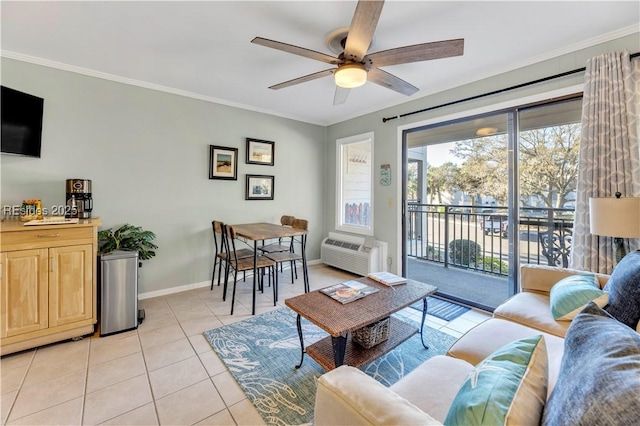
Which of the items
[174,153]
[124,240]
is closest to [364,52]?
[174,153]

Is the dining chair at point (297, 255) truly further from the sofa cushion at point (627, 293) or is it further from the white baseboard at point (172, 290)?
the sofa cushion at point (627, 293)

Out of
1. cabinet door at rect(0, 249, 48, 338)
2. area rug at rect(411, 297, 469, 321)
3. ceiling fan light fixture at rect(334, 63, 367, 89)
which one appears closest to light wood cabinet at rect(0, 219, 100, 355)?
cabinet door at rect(0, 249, 48, 338)

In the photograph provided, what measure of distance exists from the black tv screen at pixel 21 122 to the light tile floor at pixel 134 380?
176cm

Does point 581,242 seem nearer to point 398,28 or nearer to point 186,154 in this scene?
point 398,28

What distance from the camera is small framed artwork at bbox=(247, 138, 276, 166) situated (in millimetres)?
3961

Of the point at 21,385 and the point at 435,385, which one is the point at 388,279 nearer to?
the point at 435,385

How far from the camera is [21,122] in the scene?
2.45 metres

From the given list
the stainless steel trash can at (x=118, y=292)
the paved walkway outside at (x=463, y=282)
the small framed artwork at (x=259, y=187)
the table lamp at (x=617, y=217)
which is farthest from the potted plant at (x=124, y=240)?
the table lamp at (x=617, y=217)

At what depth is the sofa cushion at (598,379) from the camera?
0.48 m

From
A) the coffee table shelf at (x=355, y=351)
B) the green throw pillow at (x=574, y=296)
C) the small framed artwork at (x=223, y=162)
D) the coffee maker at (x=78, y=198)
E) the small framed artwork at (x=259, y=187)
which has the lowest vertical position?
the coffee table shelf at (x=355, y=351)

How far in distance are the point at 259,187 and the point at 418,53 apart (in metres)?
2.82

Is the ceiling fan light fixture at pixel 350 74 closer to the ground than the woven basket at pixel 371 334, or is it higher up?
higher up

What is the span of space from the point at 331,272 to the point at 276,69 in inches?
115

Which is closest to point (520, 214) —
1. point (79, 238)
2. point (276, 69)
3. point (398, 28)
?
point (398, 28)
